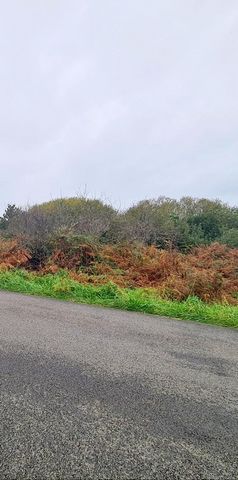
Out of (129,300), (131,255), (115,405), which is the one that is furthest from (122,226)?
(115,405)

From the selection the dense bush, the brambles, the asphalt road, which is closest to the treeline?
the dense bush

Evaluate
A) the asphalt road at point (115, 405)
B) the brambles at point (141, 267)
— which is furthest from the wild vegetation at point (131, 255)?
the asphalt road at point (115, 405)

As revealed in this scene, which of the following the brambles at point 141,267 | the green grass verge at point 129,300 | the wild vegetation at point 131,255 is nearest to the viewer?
the green grass verge at point 129,300

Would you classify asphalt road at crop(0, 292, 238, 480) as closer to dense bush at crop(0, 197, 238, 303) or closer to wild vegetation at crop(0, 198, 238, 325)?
wild vegetation at crop(0, 198, 238, 325)

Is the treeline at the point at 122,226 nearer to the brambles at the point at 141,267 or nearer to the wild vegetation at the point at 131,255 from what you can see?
the wild vegetation at the point at 131,255

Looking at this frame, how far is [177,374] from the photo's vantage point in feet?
10.4

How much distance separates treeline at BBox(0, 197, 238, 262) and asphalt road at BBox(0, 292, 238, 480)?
9015 mm

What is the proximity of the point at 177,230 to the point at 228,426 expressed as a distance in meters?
15.1

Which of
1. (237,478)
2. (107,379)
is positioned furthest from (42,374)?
(237,478)

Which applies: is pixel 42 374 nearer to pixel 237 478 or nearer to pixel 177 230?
pixel 237 478

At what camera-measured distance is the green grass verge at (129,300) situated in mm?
6203

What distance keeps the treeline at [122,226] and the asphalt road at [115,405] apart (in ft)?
29.6

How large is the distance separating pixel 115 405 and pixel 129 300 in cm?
432

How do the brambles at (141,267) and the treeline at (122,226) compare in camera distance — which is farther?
the treeline at (122,226)
